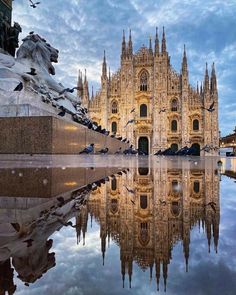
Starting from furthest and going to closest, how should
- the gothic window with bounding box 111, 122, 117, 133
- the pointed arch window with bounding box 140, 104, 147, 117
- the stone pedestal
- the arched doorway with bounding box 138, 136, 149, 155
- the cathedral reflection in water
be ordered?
the gothic window with bounding box 111, 122, 117, 133, the pointed arch window with bounding box 140, 104, 147, 117, the arched doorway with bounding box 138, 136, 149, 155, the stone pedestal, the cathedral reflection in water

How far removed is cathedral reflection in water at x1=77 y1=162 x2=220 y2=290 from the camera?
977mm

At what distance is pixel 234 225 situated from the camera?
142cm

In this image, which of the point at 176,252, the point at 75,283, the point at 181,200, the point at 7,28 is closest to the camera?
the point at 75,283

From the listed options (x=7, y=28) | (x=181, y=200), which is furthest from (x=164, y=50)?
(x=181, y=200)

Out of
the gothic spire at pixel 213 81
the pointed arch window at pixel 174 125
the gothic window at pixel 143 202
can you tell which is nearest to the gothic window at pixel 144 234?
the gothic window at pixel 143 202

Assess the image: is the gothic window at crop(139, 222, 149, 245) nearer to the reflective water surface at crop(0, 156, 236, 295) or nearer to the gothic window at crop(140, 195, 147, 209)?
the reflective water surface at crop(0, 156, 236, 295)

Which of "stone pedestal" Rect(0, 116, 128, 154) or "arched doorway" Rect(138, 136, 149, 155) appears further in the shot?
"arched doorway" Rect(138, 136, 149, 155)

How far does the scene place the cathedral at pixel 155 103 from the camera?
32.5 meters

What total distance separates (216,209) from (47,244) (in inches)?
47.7

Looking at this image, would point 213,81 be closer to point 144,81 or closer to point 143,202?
point 144,81

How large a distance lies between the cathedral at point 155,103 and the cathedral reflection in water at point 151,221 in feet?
97.9

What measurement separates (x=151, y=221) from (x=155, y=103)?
32.3 meters

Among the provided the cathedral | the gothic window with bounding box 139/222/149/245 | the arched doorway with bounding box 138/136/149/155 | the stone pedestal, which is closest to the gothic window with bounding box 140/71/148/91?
the cathedral

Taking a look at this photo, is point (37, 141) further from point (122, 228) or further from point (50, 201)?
point (122, 228)
